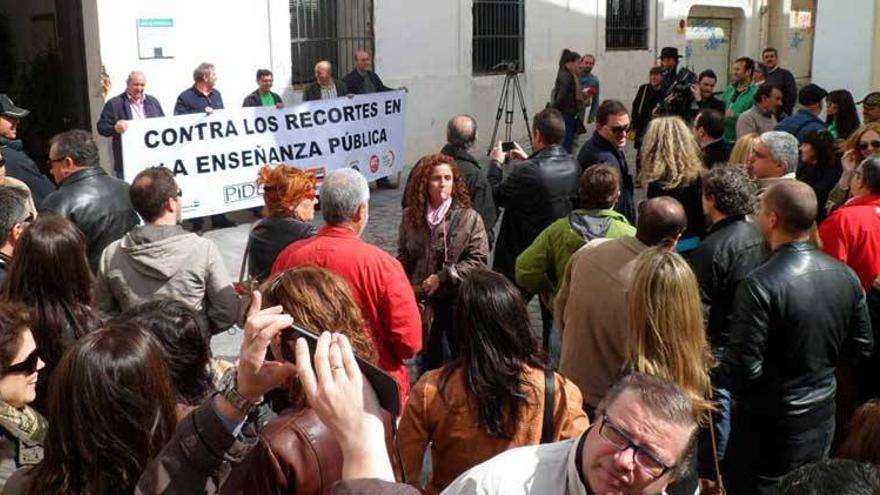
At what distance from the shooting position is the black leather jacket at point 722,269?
13.9 feet

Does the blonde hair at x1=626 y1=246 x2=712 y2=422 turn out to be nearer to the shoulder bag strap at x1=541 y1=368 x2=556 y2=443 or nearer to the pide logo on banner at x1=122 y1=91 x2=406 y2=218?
the shoulder bag strap at x1=541 y1=368 x2=556 y2=443

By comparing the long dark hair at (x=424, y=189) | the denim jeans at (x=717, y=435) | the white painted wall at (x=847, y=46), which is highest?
the white painted wall at (x=847, y=46)

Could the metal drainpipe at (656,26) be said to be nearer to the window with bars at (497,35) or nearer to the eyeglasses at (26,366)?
the window with bars at (497,35)

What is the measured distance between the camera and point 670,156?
18.4ft

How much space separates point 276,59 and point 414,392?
9.31 metres

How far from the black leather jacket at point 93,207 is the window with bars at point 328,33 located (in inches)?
285

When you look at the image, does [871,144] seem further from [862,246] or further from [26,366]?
[26,366]

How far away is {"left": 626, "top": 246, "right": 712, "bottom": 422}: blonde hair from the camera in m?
3.22

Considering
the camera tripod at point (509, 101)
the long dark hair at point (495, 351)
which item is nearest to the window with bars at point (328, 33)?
the camera tripod at point (509, 101)

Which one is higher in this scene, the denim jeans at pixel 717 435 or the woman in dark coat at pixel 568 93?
the woman in dark coat at pixel 568 93

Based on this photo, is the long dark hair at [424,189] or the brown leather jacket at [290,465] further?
the long dark hair at [424,189]

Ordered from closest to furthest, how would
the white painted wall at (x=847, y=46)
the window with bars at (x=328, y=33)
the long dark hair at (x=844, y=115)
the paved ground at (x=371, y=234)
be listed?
1. the paved ground at (x=371, y=234)
2. the long dark hair at (x=844, y=115)
3. the white painted wall at (x=847, y=46)
4. the window with bars at (x=328, y=33)

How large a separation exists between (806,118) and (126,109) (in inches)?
239

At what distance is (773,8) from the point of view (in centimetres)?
2430
